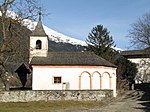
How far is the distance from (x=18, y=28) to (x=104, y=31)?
149 ft

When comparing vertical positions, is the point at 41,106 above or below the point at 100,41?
below

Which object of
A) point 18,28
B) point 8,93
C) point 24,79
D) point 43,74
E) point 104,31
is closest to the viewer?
point 18,28

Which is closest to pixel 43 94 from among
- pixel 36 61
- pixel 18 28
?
pixel 18 28

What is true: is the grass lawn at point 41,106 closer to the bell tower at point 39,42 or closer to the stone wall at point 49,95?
the stone wall at point 49,95

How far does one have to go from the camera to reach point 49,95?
3073 centimetres

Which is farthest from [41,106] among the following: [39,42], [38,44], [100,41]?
[100,41]

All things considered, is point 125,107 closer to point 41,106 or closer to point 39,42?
point 41,106

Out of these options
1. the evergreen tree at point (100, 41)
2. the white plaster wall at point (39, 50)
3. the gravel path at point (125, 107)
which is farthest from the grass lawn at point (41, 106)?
the evergreen tree at point (100, 41)

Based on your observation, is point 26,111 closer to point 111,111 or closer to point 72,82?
point 111,111

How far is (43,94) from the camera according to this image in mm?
30672

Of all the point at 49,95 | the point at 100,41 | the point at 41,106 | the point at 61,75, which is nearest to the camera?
the point at 41,106

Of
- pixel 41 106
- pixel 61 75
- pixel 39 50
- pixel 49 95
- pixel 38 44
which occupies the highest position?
pixel 38 44

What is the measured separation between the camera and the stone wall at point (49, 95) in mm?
A: 30172

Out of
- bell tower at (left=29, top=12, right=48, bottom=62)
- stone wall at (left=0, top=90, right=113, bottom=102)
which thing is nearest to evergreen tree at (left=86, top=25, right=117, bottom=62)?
bell tower at (left=29, top=12, right=48, bottom=62)
